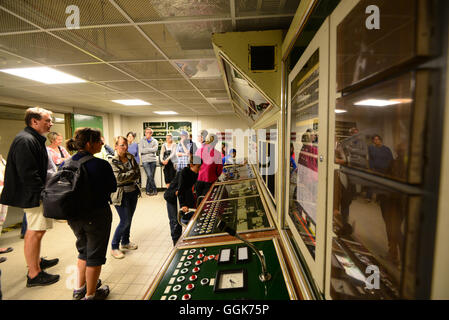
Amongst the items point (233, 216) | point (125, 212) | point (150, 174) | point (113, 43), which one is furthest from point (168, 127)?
point (233, 216)

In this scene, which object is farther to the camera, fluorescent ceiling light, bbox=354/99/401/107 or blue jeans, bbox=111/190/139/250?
blue jeans, bbox=111/190/139/250

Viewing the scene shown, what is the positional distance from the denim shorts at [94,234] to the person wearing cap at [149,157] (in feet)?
14.0

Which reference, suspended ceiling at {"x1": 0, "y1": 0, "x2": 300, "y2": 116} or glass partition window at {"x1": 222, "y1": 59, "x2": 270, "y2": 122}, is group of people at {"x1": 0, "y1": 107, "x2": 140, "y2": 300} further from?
glass partition window at {"x1": 222, "y1": 59, "x2": 270, "y2": 122}

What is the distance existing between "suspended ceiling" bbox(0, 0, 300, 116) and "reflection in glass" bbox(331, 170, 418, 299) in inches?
62.2

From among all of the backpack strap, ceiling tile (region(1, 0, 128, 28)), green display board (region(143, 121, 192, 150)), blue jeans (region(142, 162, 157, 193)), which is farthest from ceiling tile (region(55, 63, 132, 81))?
green display board (region(143, 121, 192, 150))

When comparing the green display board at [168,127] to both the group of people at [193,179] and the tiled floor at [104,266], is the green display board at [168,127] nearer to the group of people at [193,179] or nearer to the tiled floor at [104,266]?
the tiled floor at [104,266]

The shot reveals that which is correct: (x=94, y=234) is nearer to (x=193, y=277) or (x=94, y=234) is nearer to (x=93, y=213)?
(x=93, y=213)

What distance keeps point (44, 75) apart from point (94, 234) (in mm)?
3171

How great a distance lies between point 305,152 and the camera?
0.94 metres

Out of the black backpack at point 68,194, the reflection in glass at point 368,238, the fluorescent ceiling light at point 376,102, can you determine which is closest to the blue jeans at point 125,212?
the black backpack at point 68,194

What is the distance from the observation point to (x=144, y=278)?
7.88 feet

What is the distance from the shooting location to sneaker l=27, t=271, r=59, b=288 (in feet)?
7.43
